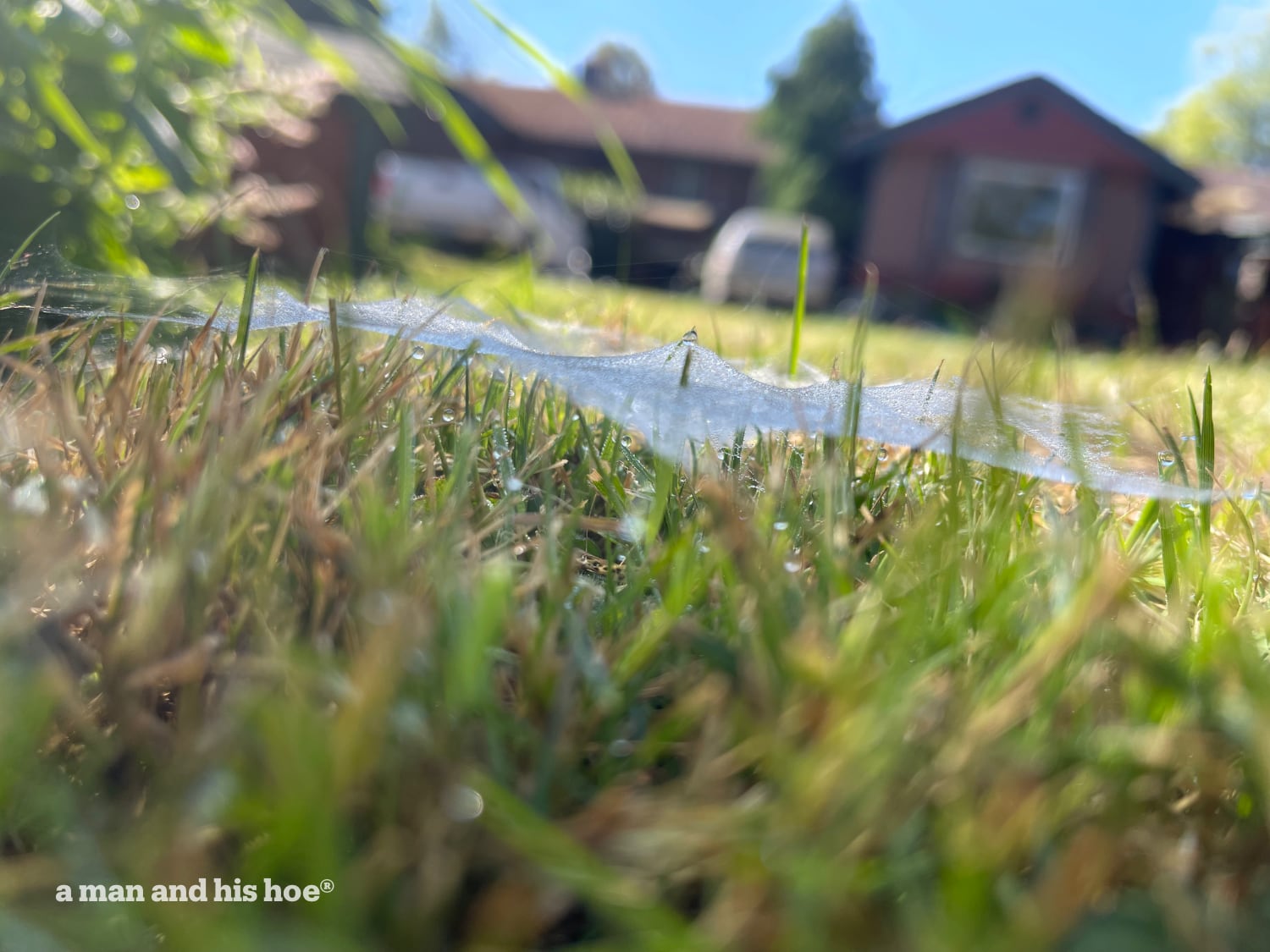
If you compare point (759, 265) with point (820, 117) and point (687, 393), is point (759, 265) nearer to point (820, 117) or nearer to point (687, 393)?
point (820, 117)

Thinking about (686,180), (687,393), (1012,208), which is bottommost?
(687,393)

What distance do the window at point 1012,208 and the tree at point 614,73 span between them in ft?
61.8

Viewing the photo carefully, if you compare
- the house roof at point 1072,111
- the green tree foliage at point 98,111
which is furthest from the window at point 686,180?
the green tree foliage at point 98,111

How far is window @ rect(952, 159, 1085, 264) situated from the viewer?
2119 centimetres

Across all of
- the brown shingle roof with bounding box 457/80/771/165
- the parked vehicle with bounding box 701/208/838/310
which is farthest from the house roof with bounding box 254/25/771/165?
the parked vehicle with bounding box 701/208/838/310

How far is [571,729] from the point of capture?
0.59m

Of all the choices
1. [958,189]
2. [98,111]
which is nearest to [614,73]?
[958,189]

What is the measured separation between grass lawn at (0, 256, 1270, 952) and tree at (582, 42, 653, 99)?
3886 centimetres

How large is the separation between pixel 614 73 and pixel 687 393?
42.0 metres

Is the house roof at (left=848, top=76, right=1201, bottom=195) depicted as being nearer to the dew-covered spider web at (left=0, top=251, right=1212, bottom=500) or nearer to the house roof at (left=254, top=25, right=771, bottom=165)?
the house roof at (left=254, top=25, right=771, bottom=165)

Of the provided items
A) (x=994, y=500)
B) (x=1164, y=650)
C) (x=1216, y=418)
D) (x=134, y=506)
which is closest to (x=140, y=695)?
(x=134, y=506)

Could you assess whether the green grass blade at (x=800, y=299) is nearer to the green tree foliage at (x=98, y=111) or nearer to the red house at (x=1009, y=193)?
the green tree foliage at (x=98, y=111)

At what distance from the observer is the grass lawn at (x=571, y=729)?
0.46 metres

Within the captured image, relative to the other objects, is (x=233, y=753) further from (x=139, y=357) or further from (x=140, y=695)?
(x=139, y=357)
